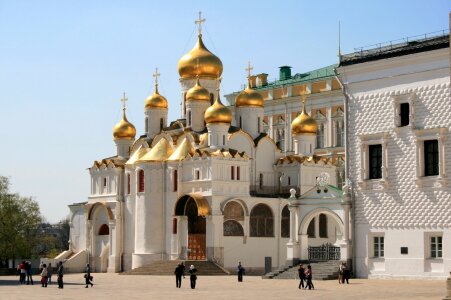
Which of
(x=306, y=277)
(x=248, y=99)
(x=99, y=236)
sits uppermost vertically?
(x=248, y=99)

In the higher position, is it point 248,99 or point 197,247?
point 248,99

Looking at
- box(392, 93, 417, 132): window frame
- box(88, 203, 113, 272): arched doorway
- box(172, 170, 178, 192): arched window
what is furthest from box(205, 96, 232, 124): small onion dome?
box(392, 93, 417, 132): window frame

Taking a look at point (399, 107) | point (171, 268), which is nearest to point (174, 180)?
point (171, 268)

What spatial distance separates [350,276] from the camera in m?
35.8

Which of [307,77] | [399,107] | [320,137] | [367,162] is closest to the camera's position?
[399,107]

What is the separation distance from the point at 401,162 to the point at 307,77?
31.9m

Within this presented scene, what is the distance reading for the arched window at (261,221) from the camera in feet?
165

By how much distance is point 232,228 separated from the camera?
1948 inches

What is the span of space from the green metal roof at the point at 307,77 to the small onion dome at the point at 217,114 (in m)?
13.3

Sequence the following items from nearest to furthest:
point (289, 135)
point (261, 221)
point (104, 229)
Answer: point (261, 221)
point (104, 229)
point (289, 135)

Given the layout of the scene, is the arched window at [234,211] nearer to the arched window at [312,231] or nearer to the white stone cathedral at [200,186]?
the white stone cathedral at [200,186]

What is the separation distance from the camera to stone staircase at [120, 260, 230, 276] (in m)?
46.7

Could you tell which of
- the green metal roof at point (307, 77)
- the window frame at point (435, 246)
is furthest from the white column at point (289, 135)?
the window frame at point (435, 246)

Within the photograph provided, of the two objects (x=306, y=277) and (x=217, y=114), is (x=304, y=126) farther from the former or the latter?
(x=306, y=277)
